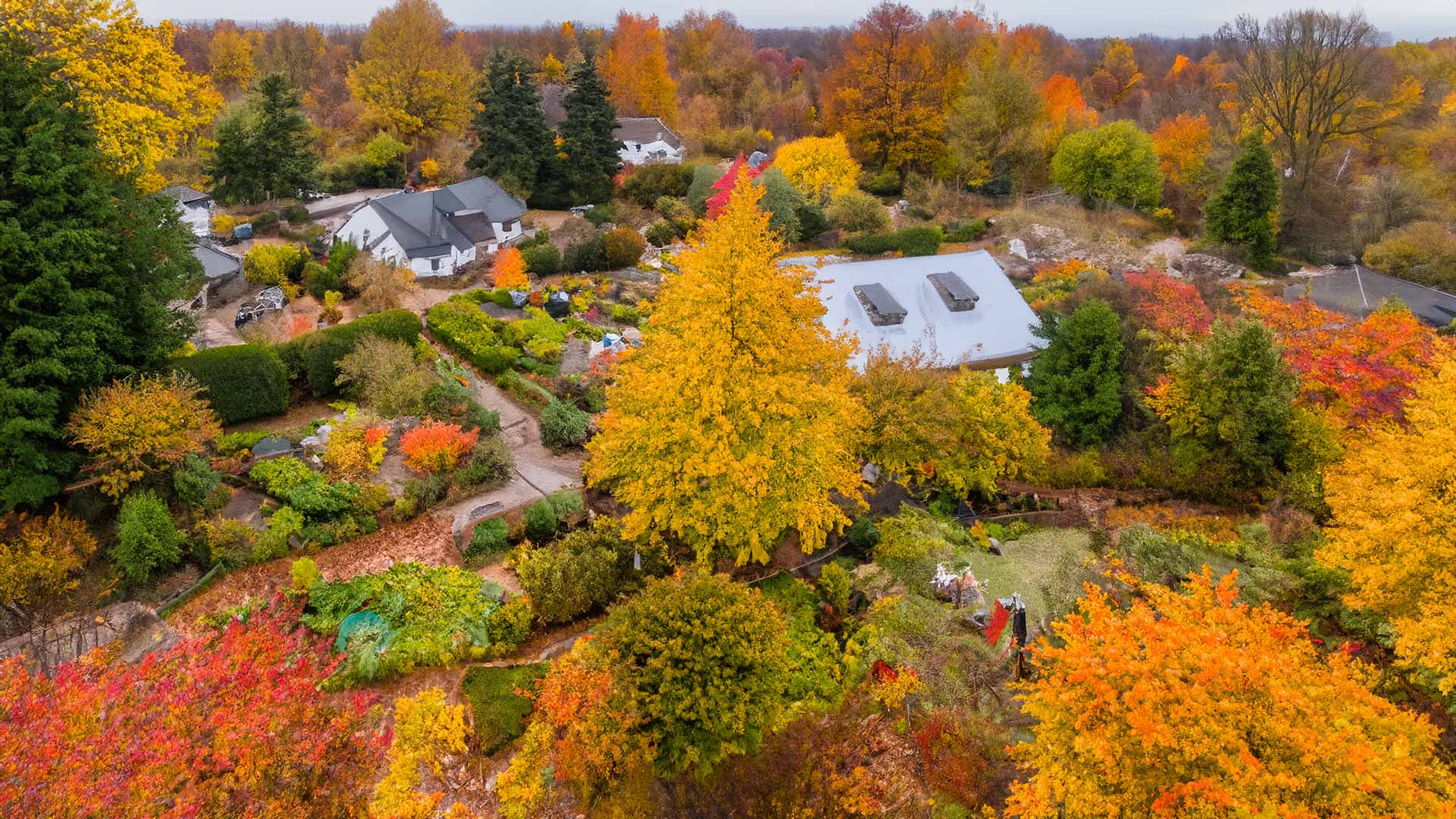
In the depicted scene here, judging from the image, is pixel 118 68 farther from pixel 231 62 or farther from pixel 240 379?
pixel 231 62

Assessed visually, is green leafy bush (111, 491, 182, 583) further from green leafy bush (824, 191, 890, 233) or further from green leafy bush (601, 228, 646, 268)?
green leafy bush (824, 191, 890, 233)

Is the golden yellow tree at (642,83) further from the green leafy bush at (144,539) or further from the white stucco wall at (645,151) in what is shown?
the green leafy bush at (144,539)

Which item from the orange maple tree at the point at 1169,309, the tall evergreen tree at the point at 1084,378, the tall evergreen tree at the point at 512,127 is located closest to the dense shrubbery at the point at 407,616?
the tall evergreen tree at the point at 1084,378

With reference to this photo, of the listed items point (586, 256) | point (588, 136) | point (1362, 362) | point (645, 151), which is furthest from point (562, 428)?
point (645, 151)

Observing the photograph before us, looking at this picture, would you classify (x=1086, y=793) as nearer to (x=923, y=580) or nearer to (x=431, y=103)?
(x=923, y=580)

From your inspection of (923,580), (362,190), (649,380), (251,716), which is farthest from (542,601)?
(362,190)
